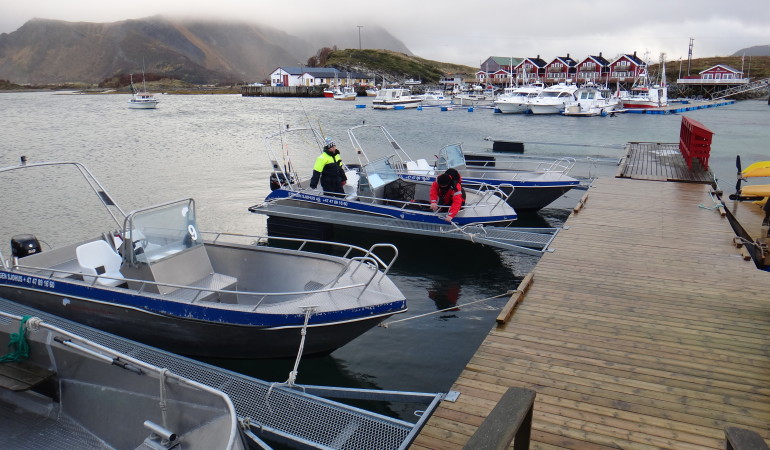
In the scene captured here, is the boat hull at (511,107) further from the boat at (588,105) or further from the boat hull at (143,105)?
the boat hull at (143,105)

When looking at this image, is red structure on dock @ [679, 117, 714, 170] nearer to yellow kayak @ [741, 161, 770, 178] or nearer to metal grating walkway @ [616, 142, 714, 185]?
metal grating walkway @ [616, 142, 714, 185]

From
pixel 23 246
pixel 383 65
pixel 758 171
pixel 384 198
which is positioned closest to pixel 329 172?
pixel 384 198

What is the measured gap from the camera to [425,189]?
54.1 ft

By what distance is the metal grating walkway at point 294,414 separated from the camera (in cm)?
588

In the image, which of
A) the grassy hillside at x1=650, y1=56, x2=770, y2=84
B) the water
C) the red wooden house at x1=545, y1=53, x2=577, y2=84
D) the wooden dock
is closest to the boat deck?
the water

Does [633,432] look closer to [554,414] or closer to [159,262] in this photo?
[554,414]

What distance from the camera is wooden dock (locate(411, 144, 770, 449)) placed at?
16.8ft

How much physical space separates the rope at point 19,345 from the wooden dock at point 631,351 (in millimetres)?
4458

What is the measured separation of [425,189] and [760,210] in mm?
8563

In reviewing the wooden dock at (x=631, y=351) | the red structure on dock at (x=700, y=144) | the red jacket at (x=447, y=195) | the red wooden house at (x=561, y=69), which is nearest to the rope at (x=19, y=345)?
the wooden dock at (x=631, y=351)

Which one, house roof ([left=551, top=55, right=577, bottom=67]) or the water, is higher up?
house roof ([left=551, top=55, right=577, bottom=67])

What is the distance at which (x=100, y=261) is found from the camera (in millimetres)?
Result: 8891

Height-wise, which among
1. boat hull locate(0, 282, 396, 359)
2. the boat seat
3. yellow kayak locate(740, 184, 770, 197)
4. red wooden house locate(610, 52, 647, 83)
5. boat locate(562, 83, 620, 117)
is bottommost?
boat hull locate(0, 282, 396, 359)

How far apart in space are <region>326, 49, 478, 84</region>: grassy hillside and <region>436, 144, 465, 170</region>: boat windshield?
456 ft
